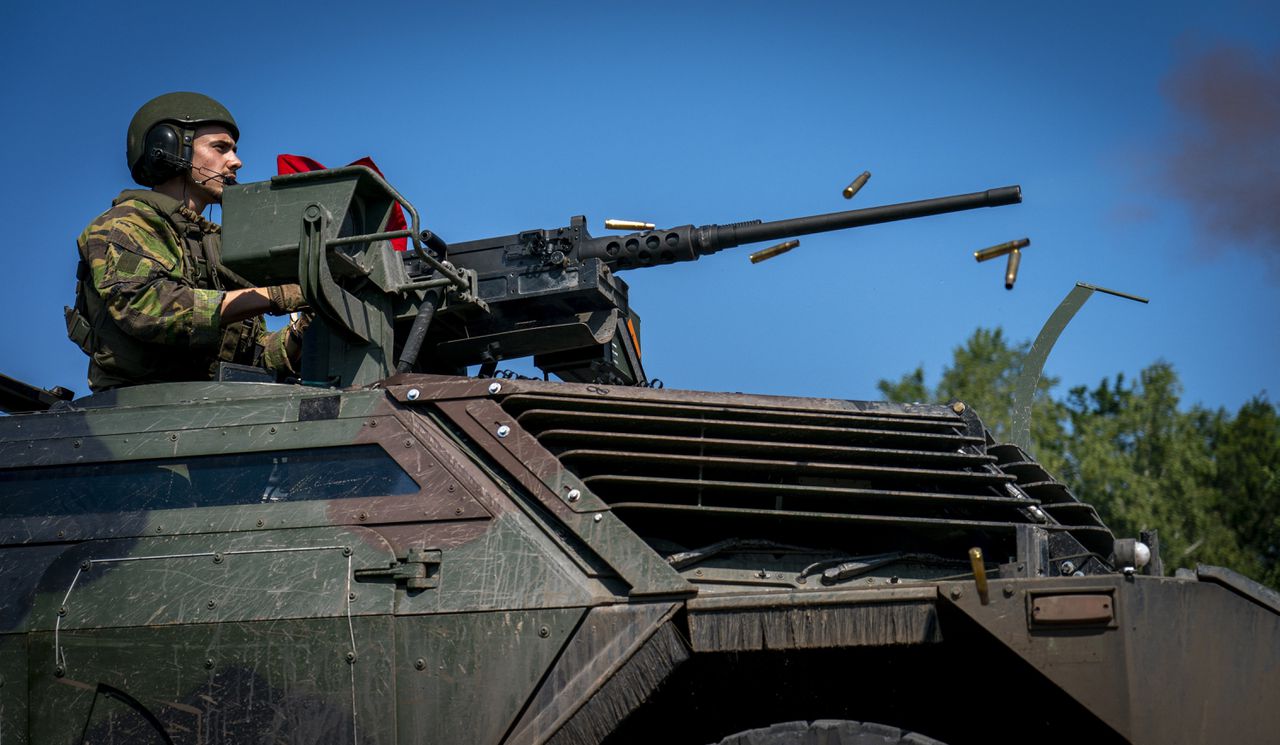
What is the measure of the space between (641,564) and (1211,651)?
206cm

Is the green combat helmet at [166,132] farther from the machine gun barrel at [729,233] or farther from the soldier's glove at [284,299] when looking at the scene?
the machine gun barrel at [729,233]

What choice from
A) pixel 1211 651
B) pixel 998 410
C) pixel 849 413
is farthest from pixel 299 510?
pixel 998 410

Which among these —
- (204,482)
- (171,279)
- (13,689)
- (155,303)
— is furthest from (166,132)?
(13,689)

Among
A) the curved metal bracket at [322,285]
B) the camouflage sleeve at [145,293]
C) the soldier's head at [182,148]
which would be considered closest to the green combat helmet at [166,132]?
the soldier's head at [182,148]

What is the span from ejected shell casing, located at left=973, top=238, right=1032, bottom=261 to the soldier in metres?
4.19

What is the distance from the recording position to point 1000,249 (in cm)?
961

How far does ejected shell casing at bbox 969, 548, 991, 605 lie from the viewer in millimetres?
5520

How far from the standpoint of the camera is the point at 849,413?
6.55 m

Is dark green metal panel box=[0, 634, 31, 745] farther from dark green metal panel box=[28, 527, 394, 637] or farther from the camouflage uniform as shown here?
the camouflage uniform

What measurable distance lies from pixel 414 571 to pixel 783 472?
152cm

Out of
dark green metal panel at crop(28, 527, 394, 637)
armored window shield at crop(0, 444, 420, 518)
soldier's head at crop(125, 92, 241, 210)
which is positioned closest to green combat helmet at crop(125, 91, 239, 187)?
soldier's head at crop(125, 92, 241, 210)

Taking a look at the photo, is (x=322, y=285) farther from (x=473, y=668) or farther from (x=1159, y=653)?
(x=1159, y=653)

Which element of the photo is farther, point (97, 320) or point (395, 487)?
point (97, 320)

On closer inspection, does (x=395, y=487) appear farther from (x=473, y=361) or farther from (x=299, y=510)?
(x=473, y=361)
